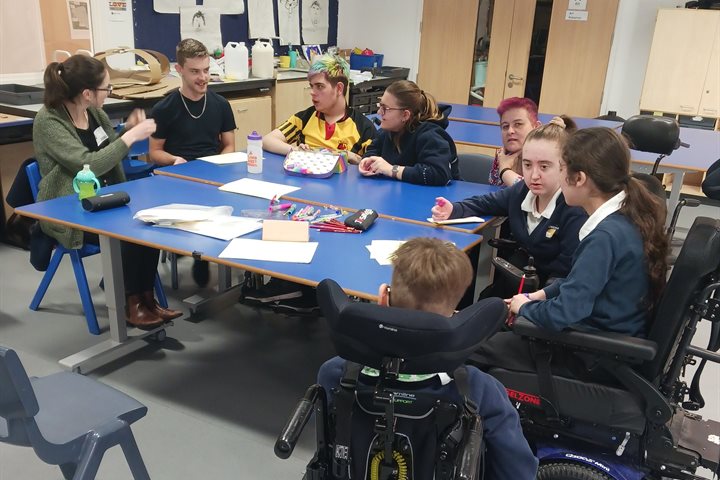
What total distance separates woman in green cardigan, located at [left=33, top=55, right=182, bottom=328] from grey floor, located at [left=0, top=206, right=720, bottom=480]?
0.24 metres

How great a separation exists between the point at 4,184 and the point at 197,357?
1955mm

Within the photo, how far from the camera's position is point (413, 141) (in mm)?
2928

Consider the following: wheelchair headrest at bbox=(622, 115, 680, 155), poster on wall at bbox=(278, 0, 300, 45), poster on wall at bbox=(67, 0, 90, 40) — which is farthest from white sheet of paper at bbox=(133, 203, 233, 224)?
poster on wall at bbox=(278, 0, 300, 45)

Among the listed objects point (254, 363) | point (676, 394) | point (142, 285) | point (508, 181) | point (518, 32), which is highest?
point (518, 32)

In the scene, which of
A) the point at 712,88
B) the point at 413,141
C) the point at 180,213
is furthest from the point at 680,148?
the point at 180,213

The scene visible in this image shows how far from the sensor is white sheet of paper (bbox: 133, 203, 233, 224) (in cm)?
216

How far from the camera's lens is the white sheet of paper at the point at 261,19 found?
589 centimetres

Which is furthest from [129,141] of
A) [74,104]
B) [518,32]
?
[518,32]

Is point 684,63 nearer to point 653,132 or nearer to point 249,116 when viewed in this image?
point 653,132

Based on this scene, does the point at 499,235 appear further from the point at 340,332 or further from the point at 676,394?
the point at 340,332

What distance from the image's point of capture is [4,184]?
3641 millimetres

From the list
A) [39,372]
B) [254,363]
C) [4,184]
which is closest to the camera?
[39,372]

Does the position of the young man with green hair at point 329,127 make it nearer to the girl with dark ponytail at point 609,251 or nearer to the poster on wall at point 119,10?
the girl with dark ponytail at point 609,251

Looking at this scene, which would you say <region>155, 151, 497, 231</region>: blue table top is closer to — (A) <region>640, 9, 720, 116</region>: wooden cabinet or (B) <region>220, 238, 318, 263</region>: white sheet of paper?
(B) <region>220, 238, 318, 263</region>: white sheet of paper
